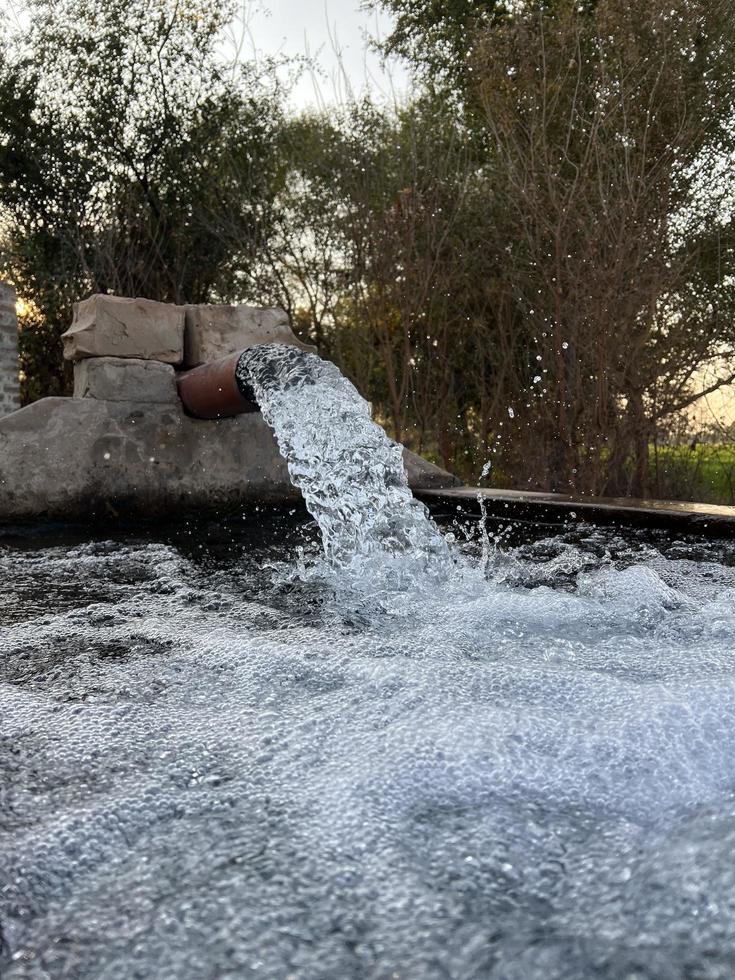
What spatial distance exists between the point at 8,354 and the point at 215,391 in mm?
6012

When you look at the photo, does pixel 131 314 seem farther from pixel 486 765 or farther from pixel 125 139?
pixel 125 139

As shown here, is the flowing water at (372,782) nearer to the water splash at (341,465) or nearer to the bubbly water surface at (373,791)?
the bubbly water surface at (373,791)

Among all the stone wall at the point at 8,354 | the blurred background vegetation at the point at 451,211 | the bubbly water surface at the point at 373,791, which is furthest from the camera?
the stone wall at the point at 8,354

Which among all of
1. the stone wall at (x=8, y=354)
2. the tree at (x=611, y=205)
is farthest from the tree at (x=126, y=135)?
the tree at (x=611, y=205)

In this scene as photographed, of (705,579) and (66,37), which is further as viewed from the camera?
(66,37)

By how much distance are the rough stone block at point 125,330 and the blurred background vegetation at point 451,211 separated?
8.91 feet

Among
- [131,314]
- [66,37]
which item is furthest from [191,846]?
[66,37]

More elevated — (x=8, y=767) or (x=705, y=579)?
(x=705, y=579)

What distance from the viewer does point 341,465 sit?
3100 mm

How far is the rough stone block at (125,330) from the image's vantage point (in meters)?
3.96

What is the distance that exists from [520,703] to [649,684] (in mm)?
252

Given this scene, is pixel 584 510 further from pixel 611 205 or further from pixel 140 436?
pixel 611 205

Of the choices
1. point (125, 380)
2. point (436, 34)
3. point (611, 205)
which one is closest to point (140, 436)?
point (125, 380)

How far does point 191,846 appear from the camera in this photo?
104 centimetres
